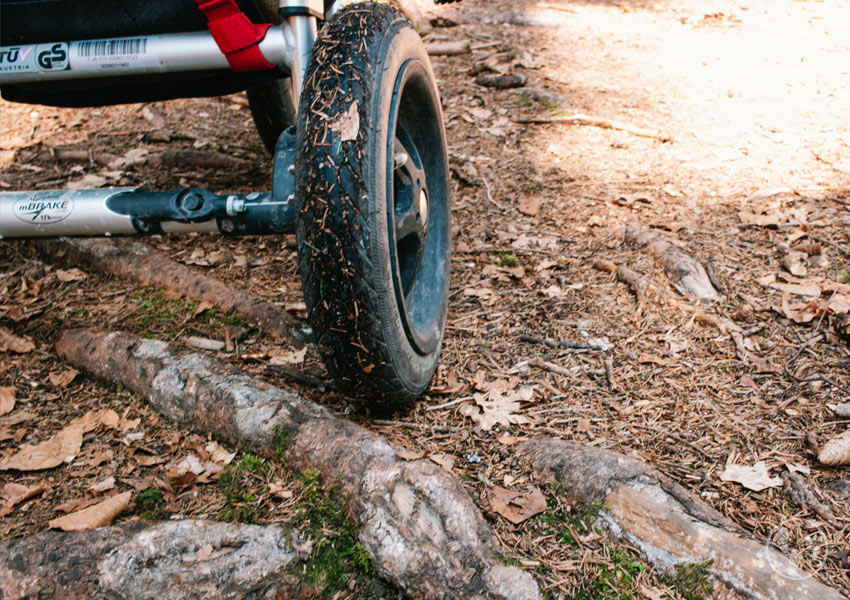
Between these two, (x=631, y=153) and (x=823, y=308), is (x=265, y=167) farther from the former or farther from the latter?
(x=823, y=308)

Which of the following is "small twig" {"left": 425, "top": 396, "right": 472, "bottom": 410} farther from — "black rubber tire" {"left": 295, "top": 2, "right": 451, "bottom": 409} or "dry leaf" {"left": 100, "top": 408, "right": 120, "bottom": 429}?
"dry leaf" {"left": 100, "top": 408, "right": 120, "bottom": 429}

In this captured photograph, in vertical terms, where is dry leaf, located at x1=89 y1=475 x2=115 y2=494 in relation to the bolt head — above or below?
below

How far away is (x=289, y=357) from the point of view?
268cm

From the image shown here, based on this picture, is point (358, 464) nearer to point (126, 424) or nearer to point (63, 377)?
point (126, 424)

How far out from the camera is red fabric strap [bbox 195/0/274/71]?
7.48 ft

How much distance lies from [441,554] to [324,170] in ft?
3.56

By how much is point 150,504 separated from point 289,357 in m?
0.81

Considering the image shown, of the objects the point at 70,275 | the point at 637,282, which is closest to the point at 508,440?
the point at 637,282

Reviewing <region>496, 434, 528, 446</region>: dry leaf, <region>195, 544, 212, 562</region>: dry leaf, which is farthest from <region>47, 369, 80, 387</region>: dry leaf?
<region>496, 434, 528, 446</region>: dry leaf

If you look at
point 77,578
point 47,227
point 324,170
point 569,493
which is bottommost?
point 569,493

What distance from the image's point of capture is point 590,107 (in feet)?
17.3

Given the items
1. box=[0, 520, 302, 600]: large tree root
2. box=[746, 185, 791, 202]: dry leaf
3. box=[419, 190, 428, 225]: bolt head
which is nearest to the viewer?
box=[0, 520, 302, 600]: large tree root

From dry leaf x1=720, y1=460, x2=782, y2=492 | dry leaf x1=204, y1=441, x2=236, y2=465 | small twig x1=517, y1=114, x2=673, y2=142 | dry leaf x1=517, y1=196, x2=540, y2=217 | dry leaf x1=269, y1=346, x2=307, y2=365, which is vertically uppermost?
small twig x1=517, y1=114, x2=673, y2=142

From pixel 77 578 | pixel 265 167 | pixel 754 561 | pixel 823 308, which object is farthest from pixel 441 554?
pixel 265 167
